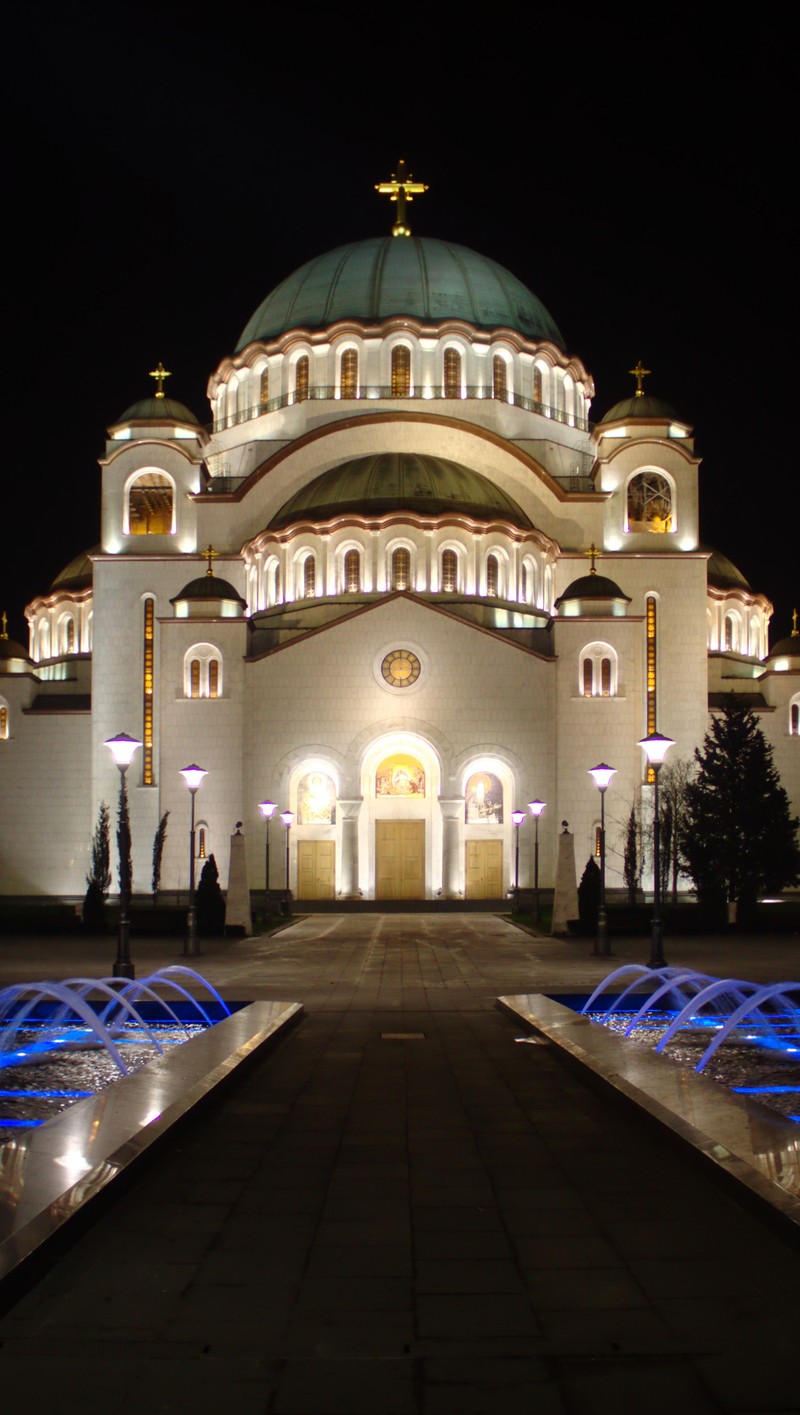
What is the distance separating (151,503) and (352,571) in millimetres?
6892

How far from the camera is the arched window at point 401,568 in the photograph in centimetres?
3635

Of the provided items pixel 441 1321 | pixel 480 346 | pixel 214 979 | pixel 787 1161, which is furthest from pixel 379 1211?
pixel 480 346

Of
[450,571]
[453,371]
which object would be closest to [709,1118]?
[450,571]

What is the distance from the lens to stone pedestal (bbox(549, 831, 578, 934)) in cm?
2316

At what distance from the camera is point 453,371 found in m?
41.2

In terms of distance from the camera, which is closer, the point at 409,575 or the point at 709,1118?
the point at 709,1118

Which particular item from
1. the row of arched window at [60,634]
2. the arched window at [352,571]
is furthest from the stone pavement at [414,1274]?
the row of arched window at [60,634]

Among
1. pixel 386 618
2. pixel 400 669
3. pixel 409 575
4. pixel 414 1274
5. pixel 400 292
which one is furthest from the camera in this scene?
pixel 400 292

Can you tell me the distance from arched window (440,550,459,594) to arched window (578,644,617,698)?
4.31m

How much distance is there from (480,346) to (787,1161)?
37848mm

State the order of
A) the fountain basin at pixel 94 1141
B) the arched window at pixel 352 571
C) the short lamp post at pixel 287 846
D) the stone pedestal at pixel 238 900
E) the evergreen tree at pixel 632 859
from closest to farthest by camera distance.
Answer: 1. the fountain basin at pixel 94 1141
2. the stone pedestal at pixel 238 900
3. the evergreen tree at pixel 632 859
4. the short lamp post at pixel 287 846
5. the arched window at pixel 352 571

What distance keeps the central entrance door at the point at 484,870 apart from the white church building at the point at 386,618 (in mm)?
66

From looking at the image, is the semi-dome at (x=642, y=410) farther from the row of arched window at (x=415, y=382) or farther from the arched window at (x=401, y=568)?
the arched window at (x=401, y=568)

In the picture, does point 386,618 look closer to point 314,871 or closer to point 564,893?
point 314,871
